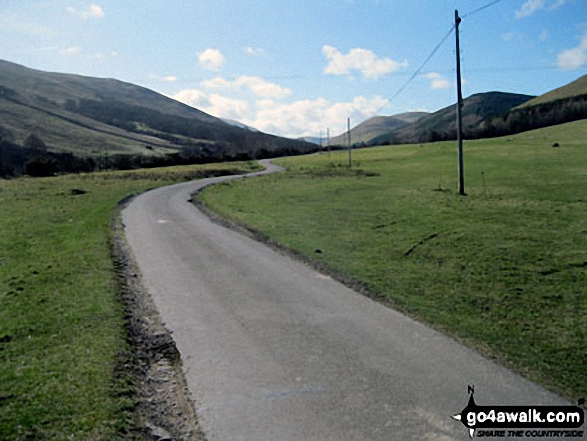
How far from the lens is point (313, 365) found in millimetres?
8438

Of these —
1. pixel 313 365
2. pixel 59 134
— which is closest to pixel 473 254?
pixel 313 365

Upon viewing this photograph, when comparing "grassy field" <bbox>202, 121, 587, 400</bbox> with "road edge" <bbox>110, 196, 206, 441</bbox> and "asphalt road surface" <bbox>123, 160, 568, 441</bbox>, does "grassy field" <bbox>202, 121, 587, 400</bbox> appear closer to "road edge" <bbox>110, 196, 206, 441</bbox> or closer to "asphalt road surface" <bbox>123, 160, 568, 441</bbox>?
"asphalt road surface" <bbox>123, 160, 568, 441</bbox>

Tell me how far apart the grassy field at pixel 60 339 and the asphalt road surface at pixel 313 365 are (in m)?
1.29

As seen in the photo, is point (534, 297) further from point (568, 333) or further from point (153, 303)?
point (153, 303)

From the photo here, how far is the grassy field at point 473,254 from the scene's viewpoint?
9672mm

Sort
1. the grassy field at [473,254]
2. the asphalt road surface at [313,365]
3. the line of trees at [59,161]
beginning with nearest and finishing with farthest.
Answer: the asphalt road surface at [313,365], the grassy field at [473,254], the line of trees at [59,161]

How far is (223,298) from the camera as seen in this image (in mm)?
12625

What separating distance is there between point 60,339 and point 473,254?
502 inches

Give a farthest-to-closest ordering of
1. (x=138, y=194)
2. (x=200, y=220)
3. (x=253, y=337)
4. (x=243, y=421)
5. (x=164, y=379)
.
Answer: (x=138, y=194) < (x=200, y=220) < (x=253, y=337) < (x=164, y=379) < (x=243, y=421)

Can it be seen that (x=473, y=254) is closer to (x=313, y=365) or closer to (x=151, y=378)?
(x=313, y=365)

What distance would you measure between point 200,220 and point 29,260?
10.6 metres

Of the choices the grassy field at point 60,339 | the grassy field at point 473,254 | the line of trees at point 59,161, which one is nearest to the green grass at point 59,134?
the line of trees at point 59,161

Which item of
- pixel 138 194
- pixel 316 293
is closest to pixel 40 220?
pixel 138 194

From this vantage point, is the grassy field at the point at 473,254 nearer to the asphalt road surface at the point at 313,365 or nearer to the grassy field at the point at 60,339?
the asphalt road surface at the point at 313,365
